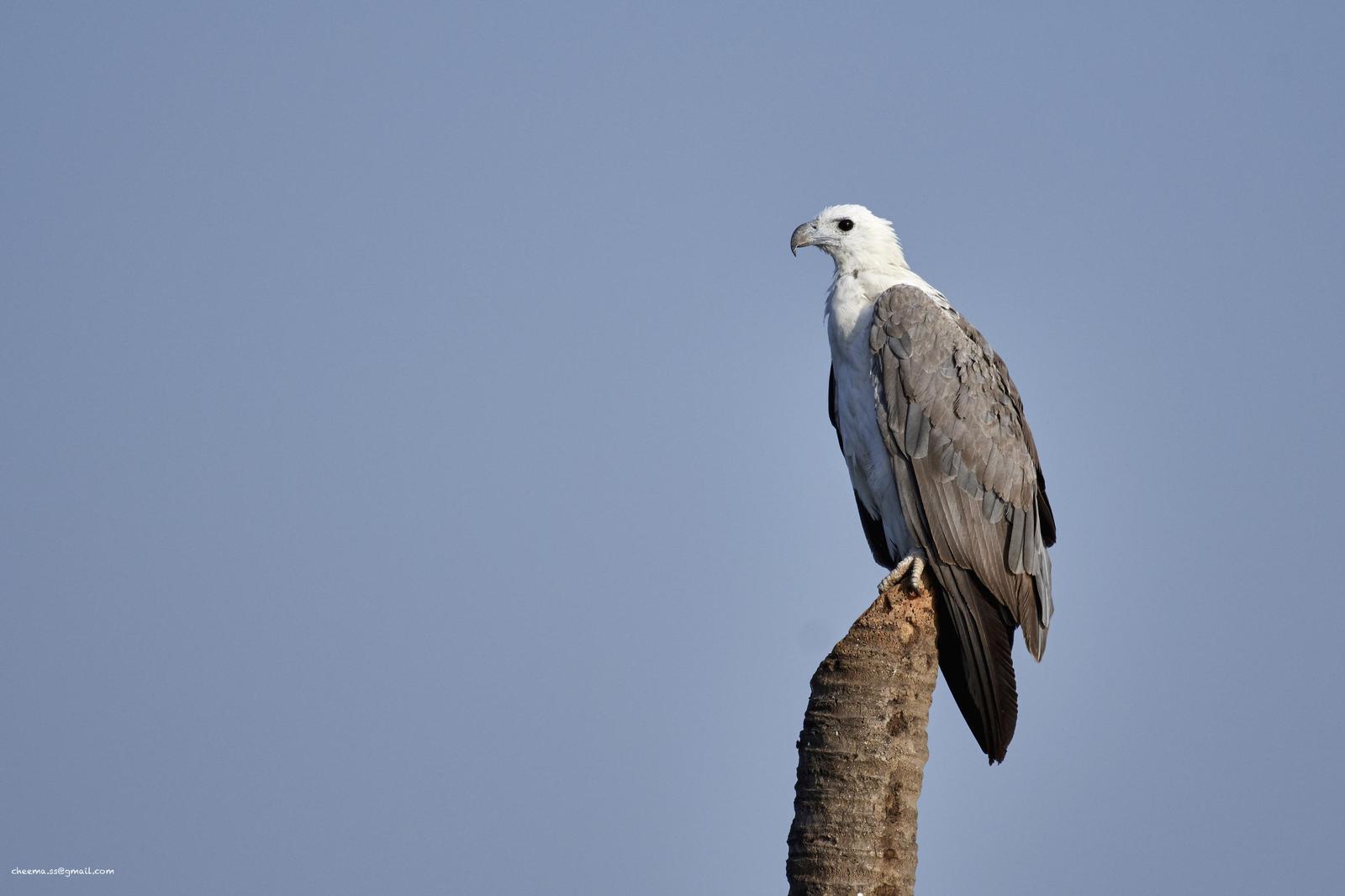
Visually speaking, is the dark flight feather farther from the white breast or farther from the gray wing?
the white breast

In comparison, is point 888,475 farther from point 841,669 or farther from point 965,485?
point 841,669

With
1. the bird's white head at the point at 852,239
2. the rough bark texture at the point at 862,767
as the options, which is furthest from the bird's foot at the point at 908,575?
the bird's white head at the point at 852,239

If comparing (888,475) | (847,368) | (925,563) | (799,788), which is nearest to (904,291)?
(847,368)

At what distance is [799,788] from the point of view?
8.14 m

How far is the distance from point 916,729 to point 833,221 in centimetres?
424

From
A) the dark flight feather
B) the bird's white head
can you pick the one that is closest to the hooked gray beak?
the bird's white head

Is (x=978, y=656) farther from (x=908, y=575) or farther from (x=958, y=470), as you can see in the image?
(x=958, y=470)

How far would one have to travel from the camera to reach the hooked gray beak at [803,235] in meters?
10.9

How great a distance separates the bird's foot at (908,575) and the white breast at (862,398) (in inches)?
15.3

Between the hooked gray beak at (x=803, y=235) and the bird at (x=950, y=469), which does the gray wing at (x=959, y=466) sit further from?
the hooked gray beak at (x=803, y=235)

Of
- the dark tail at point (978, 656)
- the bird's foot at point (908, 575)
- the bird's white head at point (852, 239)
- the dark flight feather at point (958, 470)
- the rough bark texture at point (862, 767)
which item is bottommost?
the rough bark texture at point (862, 767)

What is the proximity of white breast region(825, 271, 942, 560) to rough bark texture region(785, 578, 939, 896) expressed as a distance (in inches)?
63.8

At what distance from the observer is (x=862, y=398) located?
9789 mm

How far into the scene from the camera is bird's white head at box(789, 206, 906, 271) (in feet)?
34.5
